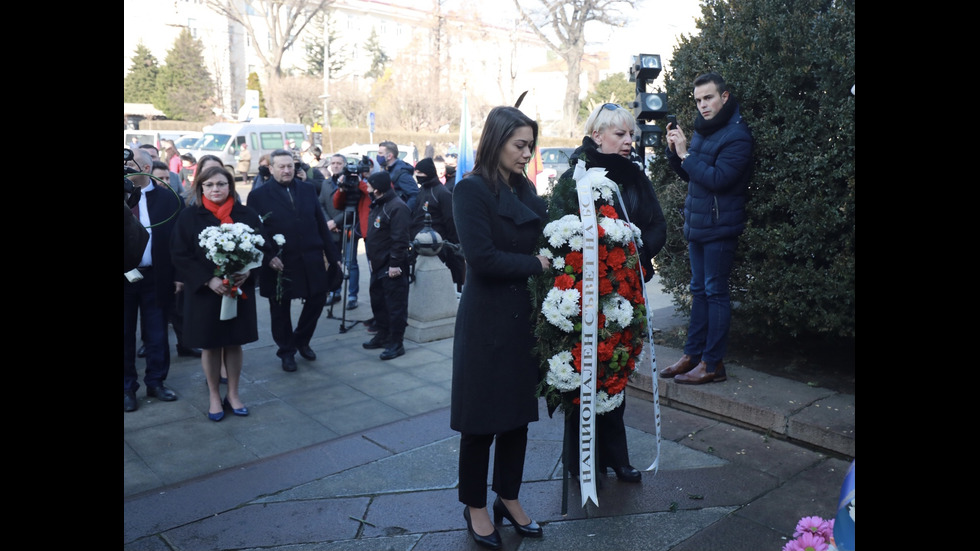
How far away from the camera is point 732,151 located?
16.0ft

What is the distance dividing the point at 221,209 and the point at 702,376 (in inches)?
139

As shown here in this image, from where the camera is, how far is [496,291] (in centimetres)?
327

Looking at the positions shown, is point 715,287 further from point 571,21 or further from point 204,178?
point 571,21

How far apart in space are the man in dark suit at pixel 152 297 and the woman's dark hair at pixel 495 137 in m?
3.25

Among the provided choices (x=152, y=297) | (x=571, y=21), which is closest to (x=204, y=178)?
(x=152, y=297)

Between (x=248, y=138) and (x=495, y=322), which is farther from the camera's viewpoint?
(x=248, y=138)

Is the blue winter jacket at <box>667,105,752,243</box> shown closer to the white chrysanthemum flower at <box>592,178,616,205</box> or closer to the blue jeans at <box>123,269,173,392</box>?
the white chrysanthemum flower at <box>592,178,616,205</box>

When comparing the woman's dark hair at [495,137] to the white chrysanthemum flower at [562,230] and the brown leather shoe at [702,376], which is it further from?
the brown leather shoe at [702,376]

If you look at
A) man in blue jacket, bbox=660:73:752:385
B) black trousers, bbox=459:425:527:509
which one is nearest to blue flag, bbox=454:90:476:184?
man in blue jacket, bbox=660:73:752:385

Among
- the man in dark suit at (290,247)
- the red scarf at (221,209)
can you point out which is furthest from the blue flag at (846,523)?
the man in dark suit at (290,247)

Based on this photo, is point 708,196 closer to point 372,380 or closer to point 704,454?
point 704,454

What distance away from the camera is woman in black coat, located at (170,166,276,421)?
5.29 m
